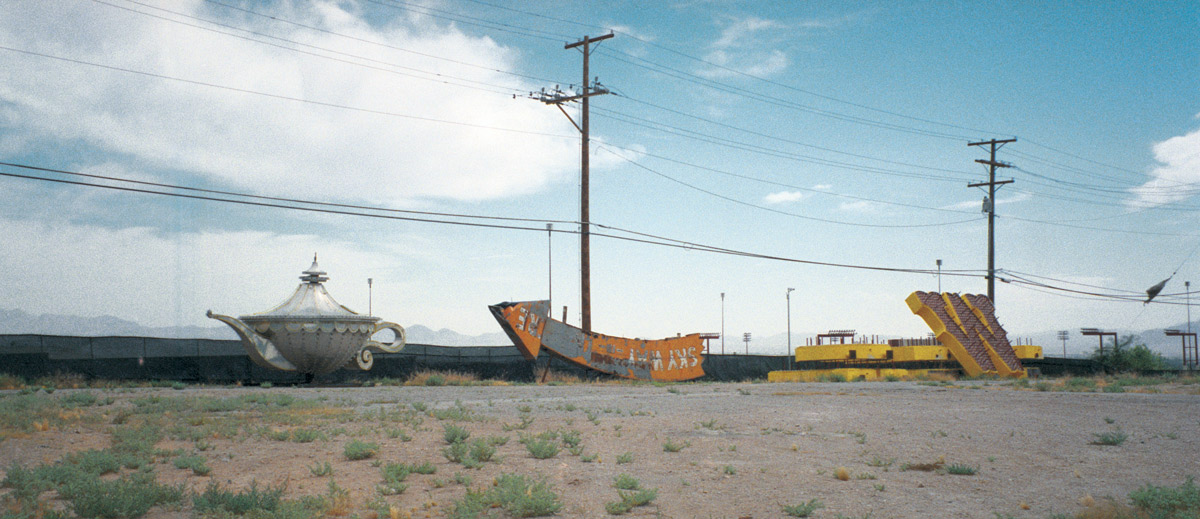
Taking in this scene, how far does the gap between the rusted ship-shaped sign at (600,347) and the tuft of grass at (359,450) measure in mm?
18360

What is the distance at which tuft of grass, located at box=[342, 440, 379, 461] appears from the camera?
10.1 metres

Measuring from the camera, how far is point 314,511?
25.8ft

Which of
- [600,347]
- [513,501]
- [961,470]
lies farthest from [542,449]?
[600,347]

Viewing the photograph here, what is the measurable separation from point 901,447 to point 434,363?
24.0m

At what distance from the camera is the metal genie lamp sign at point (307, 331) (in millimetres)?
24984

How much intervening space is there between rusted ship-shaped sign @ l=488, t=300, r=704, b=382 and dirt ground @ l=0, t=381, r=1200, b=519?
12.8 metres

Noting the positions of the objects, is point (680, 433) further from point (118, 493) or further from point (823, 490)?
point (118, 493)

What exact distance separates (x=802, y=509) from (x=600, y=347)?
2454 cm

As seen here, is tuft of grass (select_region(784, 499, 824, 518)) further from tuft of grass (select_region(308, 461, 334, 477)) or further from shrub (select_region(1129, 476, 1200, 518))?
tuft of grass (select_region(308, 461, 334, 477))

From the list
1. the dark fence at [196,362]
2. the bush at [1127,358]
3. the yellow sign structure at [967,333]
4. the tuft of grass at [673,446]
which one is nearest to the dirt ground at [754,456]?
the tuft of grass at [673,446]

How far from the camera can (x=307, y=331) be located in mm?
25250

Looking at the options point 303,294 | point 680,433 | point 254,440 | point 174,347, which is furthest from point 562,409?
point 174,347

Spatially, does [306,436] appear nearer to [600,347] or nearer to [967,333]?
[600,347]

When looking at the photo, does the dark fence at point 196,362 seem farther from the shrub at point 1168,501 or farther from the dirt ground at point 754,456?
the shrub at point 1168,501
